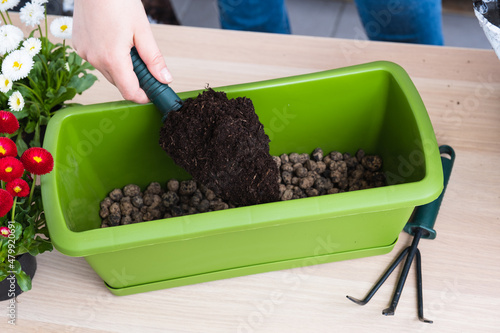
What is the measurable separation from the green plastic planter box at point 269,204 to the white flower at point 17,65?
68mm

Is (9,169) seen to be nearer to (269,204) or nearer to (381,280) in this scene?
(269,204)

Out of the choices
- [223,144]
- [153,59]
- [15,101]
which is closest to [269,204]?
[223,144]

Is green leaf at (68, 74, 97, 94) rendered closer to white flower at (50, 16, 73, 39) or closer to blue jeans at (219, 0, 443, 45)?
white flower at (50, 16, 73, 39)

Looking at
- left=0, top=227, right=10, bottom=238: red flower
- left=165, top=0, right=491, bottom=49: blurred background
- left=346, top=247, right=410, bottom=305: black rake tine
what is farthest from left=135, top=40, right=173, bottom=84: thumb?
left=165, top=0, right=491, bottom=49: blurred background

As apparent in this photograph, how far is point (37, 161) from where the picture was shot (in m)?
0.50

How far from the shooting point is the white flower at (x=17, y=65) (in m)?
0.57

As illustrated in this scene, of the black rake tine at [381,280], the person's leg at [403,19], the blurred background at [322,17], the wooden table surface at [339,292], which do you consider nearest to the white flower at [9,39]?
the wooden table surface at [339,292]

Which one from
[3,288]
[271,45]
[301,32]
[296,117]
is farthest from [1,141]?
[301,32]

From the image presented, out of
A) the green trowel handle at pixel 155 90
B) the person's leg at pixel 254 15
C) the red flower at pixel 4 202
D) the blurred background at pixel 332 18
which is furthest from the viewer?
the blurred background at pixel 332 18

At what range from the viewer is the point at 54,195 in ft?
1.72

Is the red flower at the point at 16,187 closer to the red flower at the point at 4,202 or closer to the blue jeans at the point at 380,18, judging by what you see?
the red flower at the point at 4,202

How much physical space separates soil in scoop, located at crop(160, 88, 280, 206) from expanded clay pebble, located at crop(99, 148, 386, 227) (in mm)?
88

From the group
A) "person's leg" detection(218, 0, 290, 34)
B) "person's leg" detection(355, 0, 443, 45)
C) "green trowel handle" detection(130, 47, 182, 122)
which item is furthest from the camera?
"person's leg" detection(218, 0, 290, 34)

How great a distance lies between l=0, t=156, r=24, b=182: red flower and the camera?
0.49 metres
